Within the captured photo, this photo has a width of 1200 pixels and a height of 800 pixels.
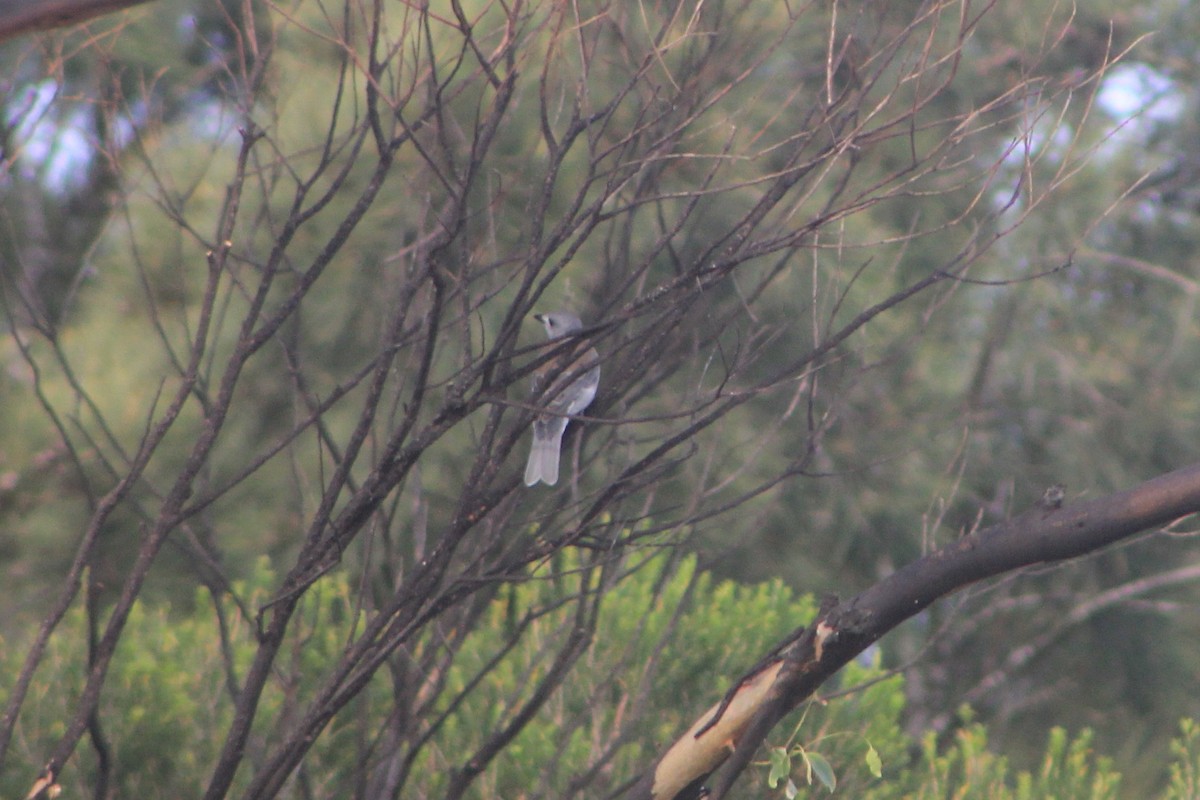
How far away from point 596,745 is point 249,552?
3.11m

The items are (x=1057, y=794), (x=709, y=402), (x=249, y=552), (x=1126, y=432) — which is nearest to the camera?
(x=709, y=402)

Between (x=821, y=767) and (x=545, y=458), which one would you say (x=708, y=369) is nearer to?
(x=545, y=458)

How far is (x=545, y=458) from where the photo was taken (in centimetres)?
372

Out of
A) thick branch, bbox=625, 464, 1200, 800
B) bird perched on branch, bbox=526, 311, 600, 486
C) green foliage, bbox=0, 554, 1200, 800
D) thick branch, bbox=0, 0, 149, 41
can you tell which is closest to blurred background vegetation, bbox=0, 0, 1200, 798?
green foliage, bbox=0, 554, 1200, 800

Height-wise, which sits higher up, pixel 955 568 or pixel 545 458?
pixel 545 458

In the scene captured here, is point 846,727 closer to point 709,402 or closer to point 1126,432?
point 709,402

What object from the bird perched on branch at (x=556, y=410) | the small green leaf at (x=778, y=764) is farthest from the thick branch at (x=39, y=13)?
the small green leaf at (x=778, y=764)

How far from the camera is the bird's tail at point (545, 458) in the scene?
11.5 ft

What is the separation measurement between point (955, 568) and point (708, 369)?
5.66 feet

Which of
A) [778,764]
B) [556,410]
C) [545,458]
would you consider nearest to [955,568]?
[778,764]

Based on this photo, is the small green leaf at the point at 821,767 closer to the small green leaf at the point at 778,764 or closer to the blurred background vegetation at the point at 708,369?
the small green leaf at the point at 778,764

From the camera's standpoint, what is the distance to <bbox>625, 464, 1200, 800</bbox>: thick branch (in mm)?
2244

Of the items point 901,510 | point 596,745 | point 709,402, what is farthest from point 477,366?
point 901,510

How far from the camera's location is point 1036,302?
10812 millimetres
